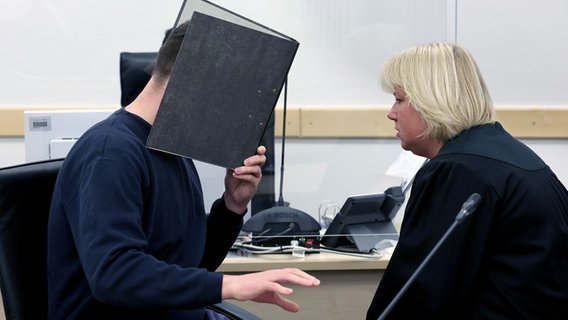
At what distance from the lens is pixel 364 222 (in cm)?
240

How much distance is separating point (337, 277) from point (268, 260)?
0.71 feet

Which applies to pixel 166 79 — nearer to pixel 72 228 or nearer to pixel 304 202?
pixel 72 228

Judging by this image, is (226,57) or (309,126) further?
(309,126)

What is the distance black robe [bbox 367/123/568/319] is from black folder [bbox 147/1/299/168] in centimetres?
36

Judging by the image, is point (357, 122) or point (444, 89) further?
point (357, 122)

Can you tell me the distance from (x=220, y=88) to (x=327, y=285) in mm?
1122

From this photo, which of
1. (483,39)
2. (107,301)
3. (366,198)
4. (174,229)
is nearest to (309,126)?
(483,39)

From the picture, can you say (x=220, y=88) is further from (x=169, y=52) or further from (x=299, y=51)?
(x=299, y=51)

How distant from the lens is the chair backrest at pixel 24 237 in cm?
155

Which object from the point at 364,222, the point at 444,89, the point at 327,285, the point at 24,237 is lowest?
the point at 327,285

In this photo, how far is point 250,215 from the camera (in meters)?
2.51

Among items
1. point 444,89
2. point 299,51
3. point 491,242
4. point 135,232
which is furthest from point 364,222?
point 135,232

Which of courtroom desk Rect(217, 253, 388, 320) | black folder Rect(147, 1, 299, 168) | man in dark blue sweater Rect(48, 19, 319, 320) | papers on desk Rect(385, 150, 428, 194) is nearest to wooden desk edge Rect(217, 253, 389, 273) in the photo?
courtroom desk Rect(217, 253, 388, 320)

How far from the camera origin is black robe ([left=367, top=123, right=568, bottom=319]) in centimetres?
140
